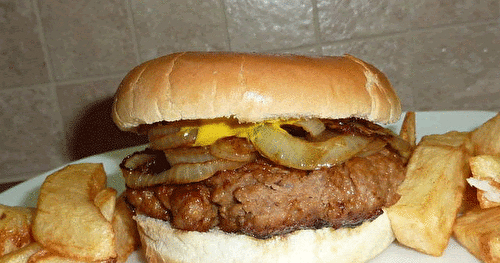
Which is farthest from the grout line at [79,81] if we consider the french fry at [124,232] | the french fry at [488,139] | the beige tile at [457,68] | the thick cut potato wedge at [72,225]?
the french fry at [488,139]

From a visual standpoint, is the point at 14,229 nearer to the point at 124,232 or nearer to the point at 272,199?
the point at 124,232

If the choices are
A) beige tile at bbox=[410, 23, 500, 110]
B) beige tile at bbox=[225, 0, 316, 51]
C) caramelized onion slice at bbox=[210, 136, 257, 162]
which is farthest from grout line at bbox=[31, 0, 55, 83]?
beige tile at bbox=[410, 23, 500, 110]

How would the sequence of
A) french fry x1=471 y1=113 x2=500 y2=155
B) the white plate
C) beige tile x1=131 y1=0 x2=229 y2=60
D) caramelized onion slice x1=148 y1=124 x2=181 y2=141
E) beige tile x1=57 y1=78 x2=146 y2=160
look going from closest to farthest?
caramelized onion slice x1=148 y1=124 x2=181 y2=141, the white plate, french fry x1=471 y1=113 x2=500 y2=155, beige tile x1=131 y1=0 x2=229 y2=60, beige tile x1=57 y1=78 x2=146 y2=160

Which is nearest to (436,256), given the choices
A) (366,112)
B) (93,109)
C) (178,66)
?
(366,112)

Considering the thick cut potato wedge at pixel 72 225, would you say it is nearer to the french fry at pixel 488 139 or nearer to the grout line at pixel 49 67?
the french fry at pixel 488 139

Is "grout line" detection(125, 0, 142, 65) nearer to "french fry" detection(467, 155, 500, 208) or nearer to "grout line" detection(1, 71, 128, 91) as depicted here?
"grout line" detection(1, 71, 128, 91)

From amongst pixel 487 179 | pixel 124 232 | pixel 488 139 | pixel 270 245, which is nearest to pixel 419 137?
pixel 488 139
